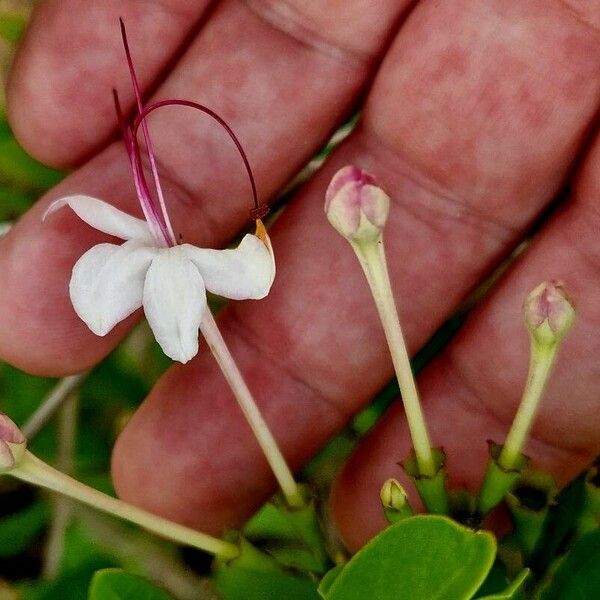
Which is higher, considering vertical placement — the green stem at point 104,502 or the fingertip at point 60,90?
the fingertip at point 60,90

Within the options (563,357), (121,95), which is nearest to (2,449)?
(121,95)

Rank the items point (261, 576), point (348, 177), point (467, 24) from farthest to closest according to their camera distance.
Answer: point (467, 24) < point (261, 576) < point (348, 177)

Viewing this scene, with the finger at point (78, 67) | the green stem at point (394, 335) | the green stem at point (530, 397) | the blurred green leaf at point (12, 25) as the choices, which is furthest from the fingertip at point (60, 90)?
the green stem at point (530, 397)

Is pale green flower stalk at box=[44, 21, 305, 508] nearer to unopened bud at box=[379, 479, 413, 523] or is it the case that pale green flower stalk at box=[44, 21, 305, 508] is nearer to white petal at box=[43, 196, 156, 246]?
white petal at box=[43, 196, 156, 246]

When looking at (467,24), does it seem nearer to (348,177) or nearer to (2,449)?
(348,177)

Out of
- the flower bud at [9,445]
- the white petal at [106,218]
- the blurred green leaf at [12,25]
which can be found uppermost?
the white petal at [106,218]

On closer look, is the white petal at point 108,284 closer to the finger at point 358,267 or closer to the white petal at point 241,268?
the white petal at point 241,268

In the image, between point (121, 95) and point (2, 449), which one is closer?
point (2, 449)
